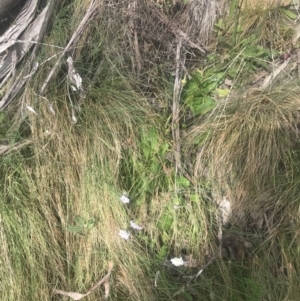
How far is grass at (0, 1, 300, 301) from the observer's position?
1509mm

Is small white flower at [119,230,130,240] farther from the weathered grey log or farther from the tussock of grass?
the weathered grey log

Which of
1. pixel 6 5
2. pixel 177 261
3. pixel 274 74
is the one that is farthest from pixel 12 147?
pixel 274 74

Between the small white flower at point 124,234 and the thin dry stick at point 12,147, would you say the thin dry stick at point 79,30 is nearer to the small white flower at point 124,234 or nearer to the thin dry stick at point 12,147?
the thin dry stick at point 12,147

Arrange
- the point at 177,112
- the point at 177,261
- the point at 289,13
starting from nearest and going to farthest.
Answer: the point at 177,261
the point at 177,112
the point at 289,13

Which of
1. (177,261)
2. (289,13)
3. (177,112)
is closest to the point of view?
(177,261)

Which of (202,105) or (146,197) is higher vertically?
(202,105)

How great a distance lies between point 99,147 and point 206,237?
468mm

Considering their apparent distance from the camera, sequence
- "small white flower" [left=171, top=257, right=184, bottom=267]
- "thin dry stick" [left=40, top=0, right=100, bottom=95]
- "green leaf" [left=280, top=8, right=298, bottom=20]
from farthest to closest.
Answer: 1. "green leaf" [left=280, top=8, right=298, bottom=20]
2. "thin dry stick" [left=40, top=0, right=100, bottom=95]
3. "small white flower" [left=171, top=257, right=184, bottom=267]

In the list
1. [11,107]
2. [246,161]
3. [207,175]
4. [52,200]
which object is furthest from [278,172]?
[11,107]

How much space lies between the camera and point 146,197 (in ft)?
5.14

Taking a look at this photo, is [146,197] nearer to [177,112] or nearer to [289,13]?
[177,112]

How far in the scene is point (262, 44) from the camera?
5.63ft

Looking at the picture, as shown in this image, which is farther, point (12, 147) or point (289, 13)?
point (289, 13)

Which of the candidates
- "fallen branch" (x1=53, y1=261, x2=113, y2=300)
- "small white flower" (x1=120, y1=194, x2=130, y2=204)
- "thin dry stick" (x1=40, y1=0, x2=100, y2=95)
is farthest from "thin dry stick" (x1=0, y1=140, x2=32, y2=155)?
"fallen branch" (x1=53, y1=261, x2=113, y2=300)
